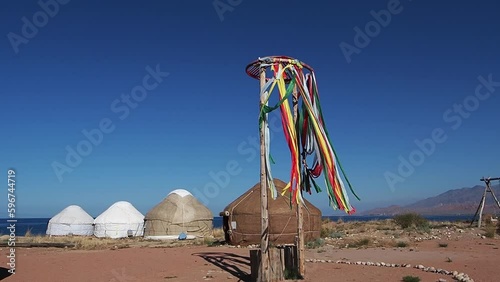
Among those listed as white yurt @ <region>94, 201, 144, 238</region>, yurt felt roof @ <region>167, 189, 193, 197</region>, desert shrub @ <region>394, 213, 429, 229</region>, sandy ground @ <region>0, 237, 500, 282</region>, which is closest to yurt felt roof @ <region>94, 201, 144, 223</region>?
white yurt @ <region>94, 201, 144, 238</region>

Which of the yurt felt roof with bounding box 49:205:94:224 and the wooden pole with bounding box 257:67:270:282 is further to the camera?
the yurt felt roof with bounding box 49:205:94:224

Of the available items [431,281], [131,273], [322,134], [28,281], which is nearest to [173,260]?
[131,273]

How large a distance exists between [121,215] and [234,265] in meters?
22.8

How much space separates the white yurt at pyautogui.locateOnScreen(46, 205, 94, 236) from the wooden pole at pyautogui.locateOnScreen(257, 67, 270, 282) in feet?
93.3

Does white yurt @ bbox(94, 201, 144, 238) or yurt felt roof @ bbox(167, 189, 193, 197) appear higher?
yurt felt roof @ bbox(167, 189, 193, 197)

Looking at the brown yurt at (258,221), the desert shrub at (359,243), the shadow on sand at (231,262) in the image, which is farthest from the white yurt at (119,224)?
the desert shrub at (359,243)

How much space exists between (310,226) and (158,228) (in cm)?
1235

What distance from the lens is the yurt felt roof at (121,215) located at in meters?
32.7

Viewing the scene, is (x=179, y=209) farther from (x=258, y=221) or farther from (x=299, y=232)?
(x=299, y=232)

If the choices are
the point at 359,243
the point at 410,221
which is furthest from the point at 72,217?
the point at 359,243

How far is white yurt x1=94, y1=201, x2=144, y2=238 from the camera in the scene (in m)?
32.2

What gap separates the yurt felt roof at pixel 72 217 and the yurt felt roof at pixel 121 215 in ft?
6.25

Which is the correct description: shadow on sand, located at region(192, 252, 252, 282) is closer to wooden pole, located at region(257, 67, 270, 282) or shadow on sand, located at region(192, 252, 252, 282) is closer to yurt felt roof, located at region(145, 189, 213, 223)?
wooden pole, located at region(257, 67, 270, 282)

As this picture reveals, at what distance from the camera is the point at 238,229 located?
19016 millimetres
